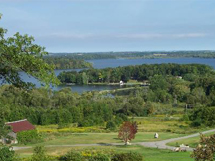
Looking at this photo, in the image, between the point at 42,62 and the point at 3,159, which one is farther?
the point at 3,159

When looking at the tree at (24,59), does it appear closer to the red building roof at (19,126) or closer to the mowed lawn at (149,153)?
the mowed lawn at (149,153)

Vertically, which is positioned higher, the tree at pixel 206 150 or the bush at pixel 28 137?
the tree at pixel 206 150

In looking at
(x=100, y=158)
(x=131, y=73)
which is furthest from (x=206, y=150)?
(x=131, y=73)

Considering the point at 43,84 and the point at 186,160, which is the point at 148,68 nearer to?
the point at 186,160

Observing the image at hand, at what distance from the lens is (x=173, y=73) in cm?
12088

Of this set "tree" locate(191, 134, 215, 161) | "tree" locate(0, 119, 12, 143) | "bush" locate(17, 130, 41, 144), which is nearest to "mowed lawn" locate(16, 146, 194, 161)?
"bush" locate(17, 130, 41, 144)

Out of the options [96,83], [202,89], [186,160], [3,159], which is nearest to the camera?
[3,159]

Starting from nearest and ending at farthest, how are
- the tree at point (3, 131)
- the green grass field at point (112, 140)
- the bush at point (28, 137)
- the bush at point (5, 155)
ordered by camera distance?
the tree at point (3, 131)
the bush at point (5, 155)
the green grass field at point (112, 140)
the bush at point (28, 137)

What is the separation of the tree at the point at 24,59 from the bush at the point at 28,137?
25.4m

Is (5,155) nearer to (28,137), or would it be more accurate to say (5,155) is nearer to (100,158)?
(100,158)

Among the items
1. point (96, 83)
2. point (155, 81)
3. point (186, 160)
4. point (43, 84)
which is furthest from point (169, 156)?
point (96, 83)

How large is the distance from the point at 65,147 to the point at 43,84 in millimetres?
20752

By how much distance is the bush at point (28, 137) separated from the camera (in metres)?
33.4

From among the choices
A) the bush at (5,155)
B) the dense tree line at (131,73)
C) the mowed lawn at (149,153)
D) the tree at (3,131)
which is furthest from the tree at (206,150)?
the dense tree line at (131,73)
